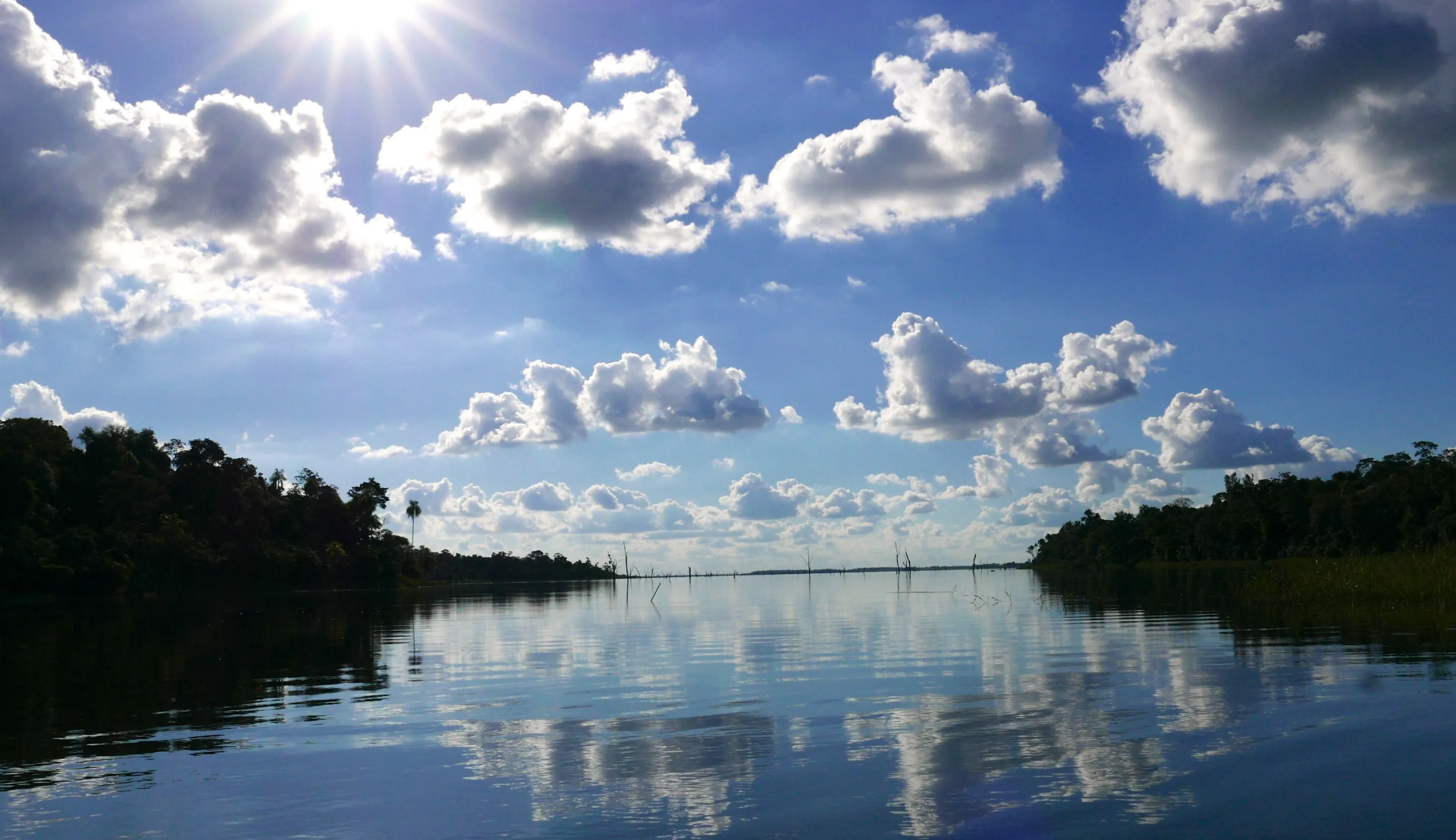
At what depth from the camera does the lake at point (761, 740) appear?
12383 millimetres

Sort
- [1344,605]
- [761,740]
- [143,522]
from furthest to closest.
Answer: [143,522] → [1344,605] → [761,740]

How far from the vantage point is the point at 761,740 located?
17.8 metres

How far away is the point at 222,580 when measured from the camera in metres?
162

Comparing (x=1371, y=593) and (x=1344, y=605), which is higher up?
(x=1371, y=593)

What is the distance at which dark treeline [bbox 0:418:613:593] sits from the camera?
4916 inches

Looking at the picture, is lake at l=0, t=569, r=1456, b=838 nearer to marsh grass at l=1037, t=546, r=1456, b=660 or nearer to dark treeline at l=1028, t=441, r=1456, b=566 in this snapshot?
marsh grass at l=1037, t=546, r=1456, b=660

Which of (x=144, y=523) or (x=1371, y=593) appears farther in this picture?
(x=144, y=523)

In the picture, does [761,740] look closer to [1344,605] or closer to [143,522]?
[1344,605]

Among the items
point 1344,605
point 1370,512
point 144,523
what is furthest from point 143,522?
point 1370,512

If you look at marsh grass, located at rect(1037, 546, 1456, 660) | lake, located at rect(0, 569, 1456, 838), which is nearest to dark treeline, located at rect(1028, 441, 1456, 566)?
marsh grass, located at rect(1037, 546, 1456, 660)

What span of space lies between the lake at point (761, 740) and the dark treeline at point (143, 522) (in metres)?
103

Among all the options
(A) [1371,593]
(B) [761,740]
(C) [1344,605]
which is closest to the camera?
(B) [761,740]

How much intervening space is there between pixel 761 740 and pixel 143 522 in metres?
161

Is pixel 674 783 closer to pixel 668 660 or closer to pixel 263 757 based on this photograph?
pixel 263 757
